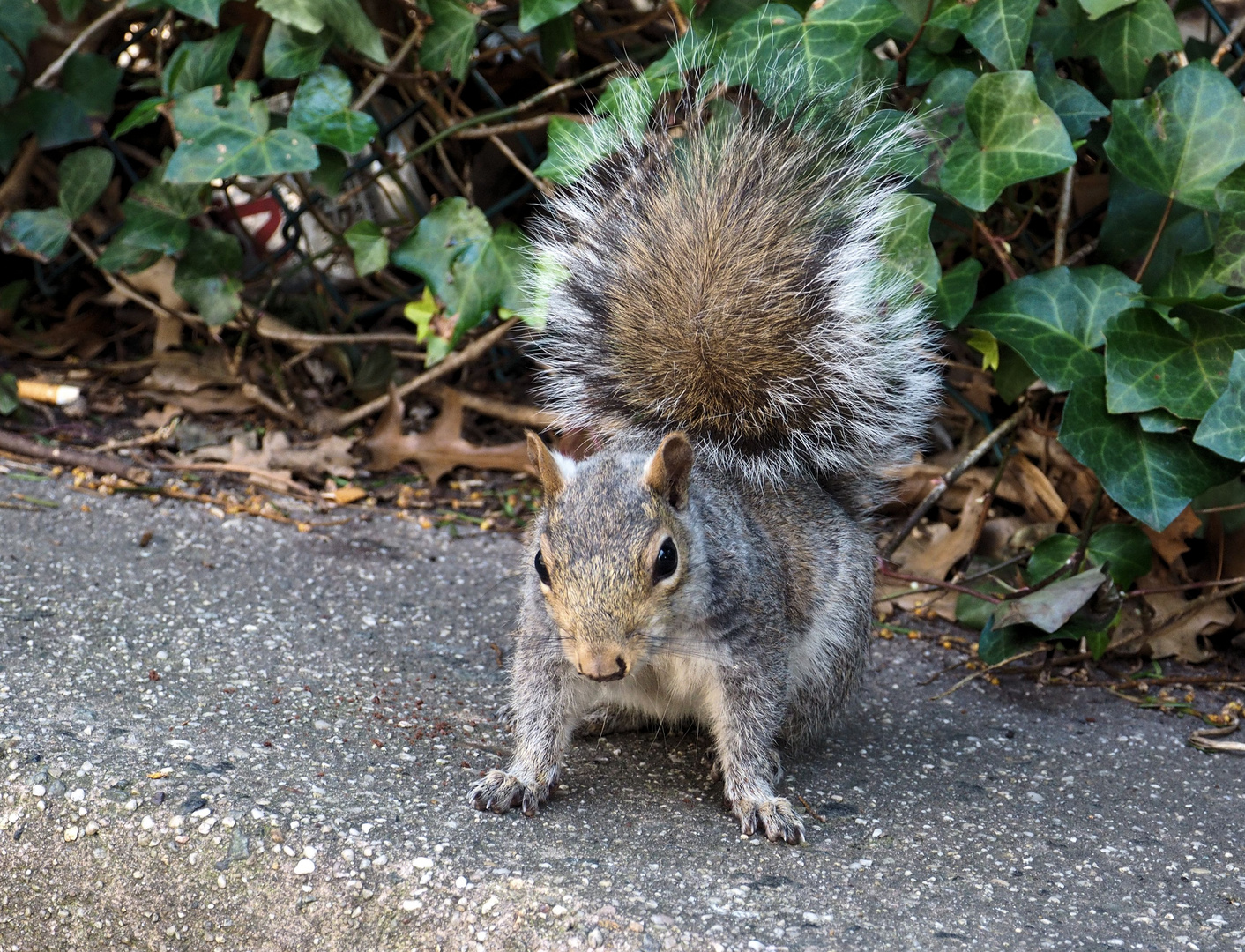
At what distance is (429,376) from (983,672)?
1496mm

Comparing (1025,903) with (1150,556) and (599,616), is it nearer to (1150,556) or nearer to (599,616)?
(599,616)

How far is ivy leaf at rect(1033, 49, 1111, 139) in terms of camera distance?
225cm

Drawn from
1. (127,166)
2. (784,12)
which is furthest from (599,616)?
(127,166)

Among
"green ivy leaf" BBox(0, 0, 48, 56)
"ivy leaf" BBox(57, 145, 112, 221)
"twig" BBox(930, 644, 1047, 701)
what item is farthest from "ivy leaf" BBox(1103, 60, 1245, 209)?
"green ivy leaf" BBox(0, 0, 48, 56)

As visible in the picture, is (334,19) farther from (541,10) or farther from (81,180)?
(81,180)

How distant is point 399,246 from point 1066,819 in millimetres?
1788

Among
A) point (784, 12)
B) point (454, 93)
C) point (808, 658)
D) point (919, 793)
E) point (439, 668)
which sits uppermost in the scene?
point (784, 12)

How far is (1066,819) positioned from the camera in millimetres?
1843

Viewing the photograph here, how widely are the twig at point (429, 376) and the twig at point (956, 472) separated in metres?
1.01

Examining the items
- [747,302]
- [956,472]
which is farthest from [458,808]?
[956,472]

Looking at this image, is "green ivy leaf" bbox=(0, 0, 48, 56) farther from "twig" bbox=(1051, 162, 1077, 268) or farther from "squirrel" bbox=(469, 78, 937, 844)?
"twig" bbox=(1051, 162, 1077, 268)

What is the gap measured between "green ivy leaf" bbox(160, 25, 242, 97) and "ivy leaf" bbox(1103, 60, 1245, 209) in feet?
6.15

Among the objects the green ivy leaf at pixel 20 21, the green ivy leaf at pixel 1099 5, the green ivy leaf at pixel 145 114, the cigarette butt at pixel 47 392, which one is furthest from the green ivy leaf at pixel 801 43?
the cigarette butt at pixel 47 392

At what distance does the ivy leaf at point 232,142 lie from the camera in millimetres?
2520
